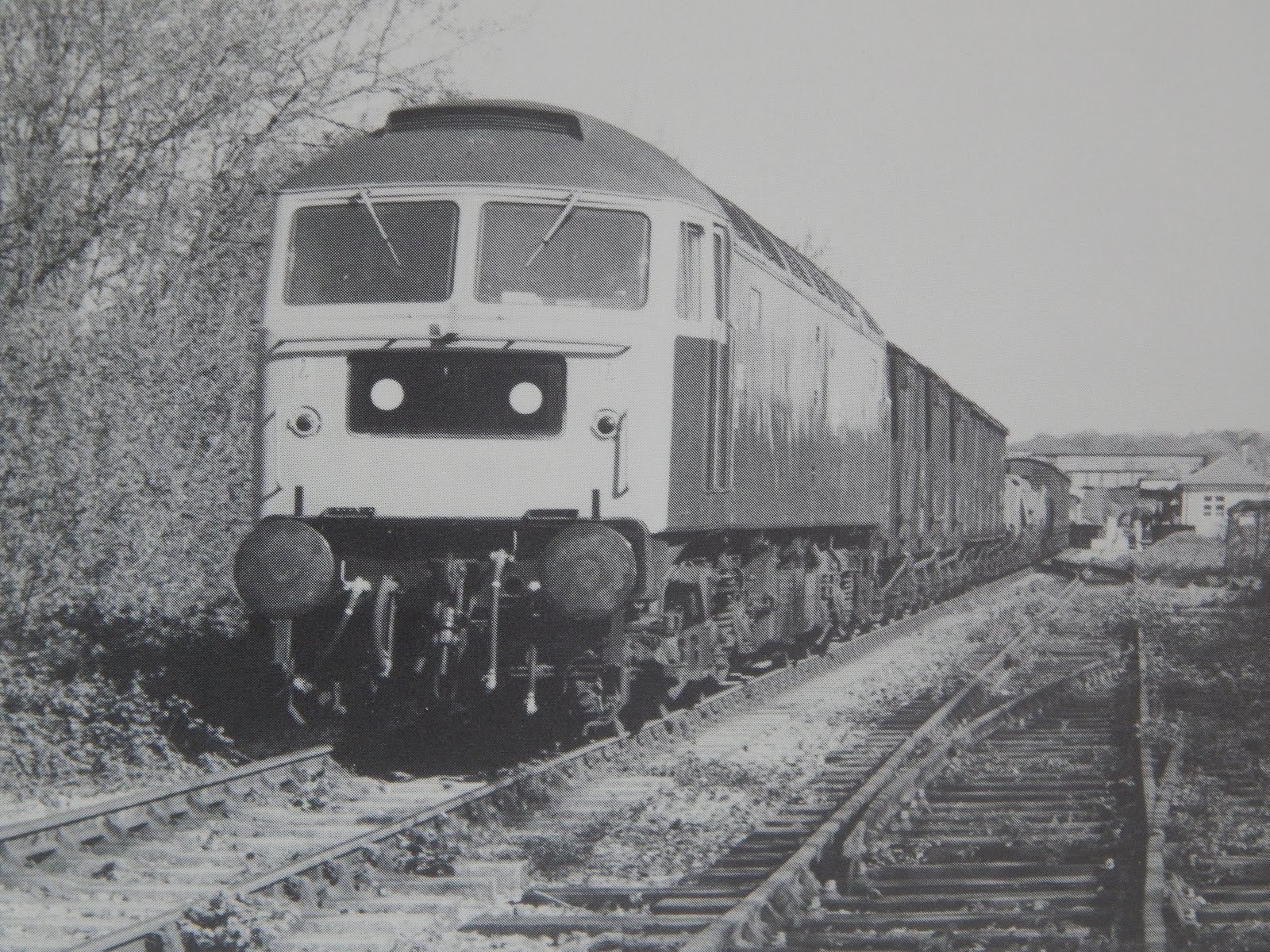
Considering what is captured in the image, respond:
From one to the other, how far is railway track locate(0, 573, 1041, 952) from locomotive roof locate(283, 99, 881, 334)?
3062 millimetres

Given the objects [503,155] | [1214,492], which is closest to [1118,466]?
[1214,492]

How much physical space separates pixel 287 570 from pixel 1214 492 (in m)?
67.3

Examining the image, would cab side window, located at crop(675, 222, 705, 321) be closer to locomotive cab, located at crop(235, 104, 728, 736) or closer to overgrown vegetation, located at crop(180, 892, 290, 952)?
locomotive cab, located at crop(235, 104, 728, 736)

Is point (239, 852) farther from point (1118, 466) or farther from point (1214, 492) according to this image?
point (1118, 466)

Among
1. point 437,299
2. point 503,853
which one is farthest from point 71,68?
point 503,853

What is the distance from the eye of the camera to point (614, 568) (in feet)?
24.5

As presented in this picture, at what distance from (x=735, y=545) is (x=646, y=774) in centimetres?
237

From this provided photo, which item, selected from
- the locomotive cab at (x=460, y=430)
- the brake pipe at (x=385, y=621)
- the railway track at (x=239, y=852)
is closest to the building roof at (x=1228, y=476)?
the locomotive cab at (x=460, y=430)

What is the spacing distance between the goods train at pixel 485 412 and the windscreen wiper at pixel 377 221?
0.9 inches

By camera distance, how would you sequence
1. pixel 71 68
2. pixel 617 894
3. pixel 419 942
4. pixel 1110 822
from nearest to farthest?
Answer: pixel 419 942 < pixel 617 894 < pixel 1110 822 < pixel 71 68

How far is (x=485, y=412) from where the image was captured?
7859 millimetres

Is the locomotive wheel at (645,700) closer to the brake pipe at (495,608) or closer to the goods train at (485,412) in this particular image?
the goods train at (485,412)

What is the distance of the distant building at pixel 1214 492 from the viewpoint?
223 ft

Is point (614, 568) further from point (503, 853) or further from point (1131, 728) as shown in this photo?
point (1131, 728)
